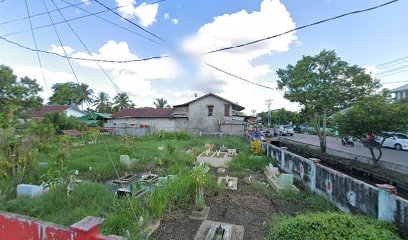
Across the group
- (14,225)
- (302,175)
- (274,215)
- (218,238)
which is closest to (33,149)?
(14,225)

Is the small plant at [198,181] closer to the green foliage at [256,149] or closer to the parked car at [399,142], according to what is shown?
the green foliage at [256,149]

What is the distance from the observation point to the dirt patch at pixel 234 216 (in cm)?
427

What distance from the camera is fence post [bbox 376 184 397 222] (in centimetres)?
392

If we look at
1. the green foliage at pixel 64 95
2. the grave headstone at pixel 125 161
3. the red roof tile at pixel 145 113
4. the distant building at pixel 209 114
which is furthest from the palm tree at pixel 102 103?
the grave headstone at pixel 125 161

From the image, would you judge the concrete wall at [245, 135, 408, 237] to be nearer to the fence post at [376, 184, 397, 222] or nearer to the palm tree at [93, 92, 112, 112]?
the fence post at [376, 184, 397, 222]

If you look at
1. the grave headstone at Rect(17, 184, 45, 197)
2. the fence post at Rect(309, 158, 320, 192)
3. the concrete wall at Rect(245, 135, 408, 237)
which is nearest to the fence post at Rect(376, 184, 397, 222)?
the concrete wall at Rect(245, 135, 408, 237)

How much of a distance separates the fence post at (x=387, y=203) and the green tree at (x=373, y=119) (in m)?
7.49

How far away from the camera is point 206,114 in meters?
26.9

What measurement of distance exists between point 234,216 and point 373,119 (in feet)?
30.1

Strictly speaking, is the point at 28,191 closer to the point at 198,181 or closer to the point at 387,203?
the point at 198,181

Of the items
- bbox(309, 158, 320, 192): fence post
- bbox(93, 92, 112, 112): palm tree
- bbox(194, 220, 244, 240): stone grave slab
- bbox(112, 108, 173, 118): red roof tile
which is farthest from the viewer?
bbox(93, 92, 112, 112): palm tree

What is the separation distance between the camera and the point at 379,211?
13.8ft

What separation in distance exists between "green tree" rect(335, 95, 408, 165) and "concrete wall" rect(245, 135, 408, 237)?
4.57 metres

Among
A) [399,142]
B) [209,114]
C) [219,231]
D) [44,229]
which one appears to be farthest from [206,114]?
[44,229]
